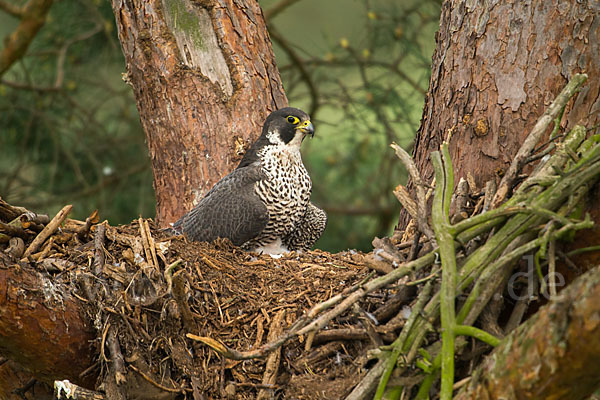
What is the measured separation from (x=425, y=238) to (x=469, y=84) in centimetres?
70

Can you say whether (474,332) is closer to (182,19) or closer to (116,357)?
(116,357)

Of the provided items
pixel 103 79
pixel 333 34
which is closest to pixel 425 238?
pixel 333 34

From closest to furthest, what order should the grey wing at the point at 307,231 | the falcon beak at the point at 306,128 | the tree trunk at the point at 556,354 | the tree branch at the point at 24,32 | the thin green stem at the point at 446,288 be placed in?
the tree trunk at the point at 556,354
the thin green stem at the point at 446,288
the falcon beak at the point at 306,128
the grey wing at the point at 307,231
the tree branch at the point at 24,32

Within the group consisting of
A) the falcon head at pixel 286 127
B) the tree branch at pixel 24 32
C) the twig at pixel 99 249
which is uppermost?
the tree branch at pixel 24 32

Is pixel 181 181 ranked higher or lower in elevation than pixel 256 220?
higher

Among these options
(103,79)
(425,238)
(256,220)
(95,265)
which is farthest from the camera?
(103,79)

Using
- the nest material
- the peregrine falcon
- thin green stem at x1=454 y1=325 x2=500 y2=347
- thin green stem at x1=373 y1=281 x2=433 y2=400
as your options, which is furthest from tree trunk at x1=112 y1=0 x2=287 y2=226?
thin green stem at x1=454 y1=325 x2=500 y2=347

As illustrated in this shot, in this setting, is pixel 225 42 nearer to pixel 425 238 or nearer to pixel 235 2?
pixel 235 2

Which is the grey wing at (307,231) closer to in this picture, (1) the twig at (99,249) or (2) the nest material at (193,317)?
(2) the nest material at (193,317)

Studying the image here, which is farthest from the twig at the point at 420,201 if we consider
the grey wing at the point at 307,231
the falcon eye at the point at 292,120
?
the grey wing at the point at 307,231

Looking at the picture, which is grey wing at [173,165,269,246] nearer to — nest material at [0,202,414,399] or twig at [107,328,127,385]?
nest material at [0,202,414,399]

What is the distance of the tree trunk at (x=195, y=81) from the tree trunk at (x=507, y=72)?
137cm

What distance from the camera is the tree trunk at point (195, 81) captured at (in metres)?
3.43

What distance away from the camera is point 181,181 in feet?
11.7
